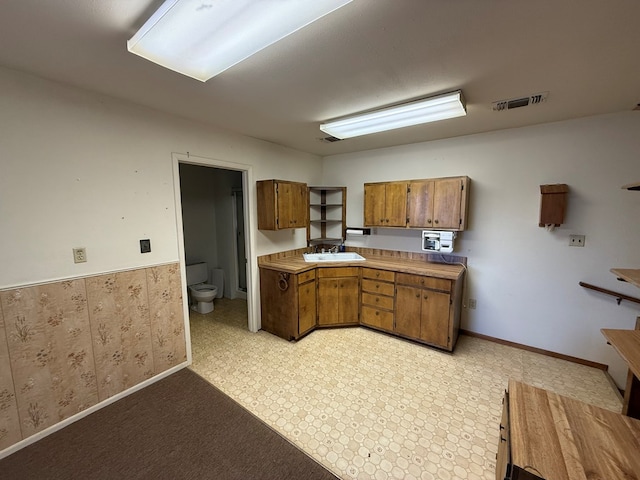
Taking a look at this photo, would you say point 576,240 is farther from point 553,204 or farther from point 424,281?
point 424,281

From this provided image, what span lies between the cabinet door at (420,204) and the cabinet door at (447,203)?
57 mm

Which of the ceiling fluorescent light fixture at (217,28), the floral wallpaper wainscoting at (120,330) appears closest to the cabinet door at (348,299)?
the floral wallpaper wainscoting at (120,330)

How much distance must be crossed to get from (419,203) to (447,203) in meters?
0.32

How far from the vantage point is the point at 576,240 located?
266 centimetres

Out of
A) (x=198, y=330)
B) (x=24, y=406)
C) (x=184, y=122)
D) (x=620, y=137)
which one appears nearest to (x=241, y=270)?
(x=198, y=330)

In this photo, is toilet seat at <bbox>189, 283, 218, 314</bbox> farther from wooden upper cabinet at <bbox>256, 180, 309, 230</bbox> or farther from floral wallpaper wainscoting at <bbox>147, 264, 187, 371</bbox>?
wooden upper cabinet at <bbox>256, 180, 309, 230</bbox>

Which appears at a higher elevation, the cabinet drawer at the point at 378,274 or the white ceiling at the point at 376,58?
the white ceiling at the point at 376,58

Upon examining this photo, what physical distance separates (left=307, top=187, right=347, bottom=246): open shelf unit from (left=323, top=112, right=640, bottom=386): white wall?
1133 mm

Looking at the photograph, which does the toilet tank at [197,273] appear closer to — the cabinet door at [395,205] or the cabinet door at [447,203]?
the cabinet door at [395,205]

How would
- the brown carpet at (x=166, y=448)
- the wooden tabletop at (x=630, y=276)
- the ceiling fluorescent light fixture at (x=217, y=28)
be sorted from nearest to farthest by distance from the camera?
the ceiling fluorescent light fixture at (x=217, y=28) → the wooden tabletop at (x=630, y=276) → the brown carpet at (x=166, y=448)

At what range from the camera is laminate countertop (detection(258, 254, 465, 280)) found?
2961mm

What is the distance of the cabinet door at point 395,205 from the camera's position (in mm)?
3346

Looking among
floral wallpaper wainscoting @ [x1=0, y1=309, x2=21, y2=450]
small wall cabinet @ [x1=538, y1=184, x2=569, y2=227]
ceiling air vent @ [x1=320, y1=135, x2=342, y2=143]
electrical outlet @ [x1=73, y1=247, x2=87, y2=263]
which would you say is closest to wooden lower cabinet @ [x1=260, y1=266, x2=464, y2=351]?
small wall cabinet @ [x1=538, y1=184, x2=569, y2=227]

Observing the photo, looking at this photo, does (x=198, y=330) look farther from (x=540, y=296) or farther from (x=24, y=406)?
(x=540, y=296)
